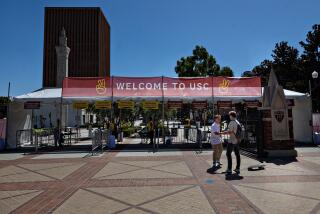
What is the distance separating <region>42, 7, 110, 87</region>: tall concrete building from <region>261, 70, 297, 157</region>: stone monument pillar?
321 feet

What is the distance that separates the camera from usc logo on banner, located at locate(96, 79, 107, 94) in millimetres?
18922

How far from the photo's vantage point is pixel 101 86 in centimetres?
1909

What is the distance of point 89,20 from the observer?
105 metres

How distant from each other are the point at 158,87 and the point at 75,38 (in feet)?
305

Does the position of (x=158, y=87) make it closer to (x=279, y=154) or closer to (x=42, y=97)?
(x=42, y=97)

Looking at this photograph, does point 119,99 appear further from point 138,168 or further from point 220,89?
point 138,168

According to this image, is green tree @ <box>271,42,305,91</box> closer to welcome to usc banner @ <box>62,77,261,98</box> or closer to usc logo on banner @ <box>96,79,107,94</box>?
welcome to usc banner @ <box>62,77,261,98</box>

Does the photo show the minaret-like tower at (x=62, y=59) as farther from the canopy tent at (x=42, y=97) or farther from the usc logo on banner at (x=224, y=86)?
the usc logo on banner at (x=224, y=86)

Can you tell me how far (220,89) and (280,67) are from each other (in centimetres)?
2933

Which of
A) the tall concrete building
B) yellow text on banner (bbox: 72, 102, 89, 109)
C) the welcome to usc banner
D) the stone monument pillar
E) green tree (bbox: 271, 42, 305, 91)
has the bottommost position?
the stone monument pillar

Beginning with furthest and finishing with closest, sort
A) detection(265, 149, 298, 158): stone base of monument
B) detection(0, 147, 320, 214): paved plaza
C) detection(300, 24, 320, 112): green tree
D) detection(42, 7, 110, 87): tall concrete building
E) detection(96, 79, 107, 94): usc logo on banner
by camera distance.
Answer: detection(42, 7, 110, 87): tall concrete building
detection(300, 24, 320, 112): green tree
detection(96, 79, 107, 94): usc logo on banner
detection(265, 149, 298, 158): stone base of monument
detection(0, 147, 320, 214): paved plaza

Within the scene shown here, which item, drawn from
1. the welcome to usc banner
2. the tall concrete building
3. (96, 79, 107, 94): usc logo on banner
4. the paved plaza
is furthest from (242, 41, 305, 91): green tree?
the tall concrete building

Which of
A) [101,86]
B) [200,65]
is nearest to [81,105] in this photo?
[101,86]

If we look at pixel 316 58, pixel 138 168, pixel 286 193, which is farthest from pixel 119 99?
pixel 316 58
